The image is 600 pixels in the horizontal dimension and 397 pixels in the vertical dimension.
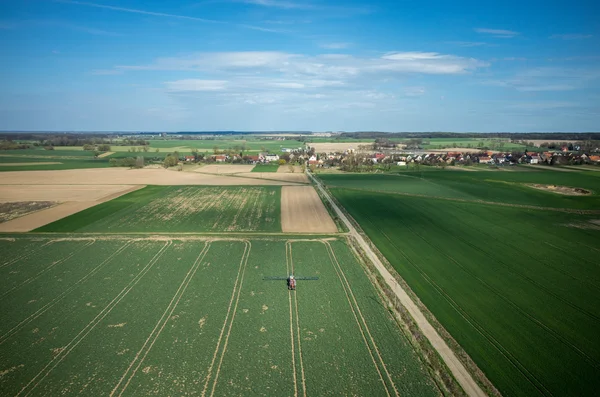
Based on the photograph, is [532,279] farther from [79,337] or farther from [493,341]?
[79,337]

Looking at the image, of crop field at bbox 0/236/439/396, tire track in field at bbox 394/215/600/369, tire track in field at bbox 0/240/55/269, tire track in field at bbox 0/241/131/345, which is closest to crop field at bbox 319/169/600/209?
tire track in field at bbox 394/215/600/369

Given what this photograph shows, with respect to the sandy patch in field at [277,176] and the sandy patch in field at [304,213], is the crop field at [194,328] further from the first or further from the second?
the sandy patch in field at [277,176]

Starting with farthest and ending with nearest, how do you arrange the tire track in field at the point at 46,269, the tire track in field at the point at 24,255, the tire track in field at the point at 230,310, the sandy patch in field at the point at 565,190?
the sandy patch in field at the point at 565,190, the tire track in field at the point at 24,255, the tire track in field at the point at 46,269, the tire track in field at the point at 230,310

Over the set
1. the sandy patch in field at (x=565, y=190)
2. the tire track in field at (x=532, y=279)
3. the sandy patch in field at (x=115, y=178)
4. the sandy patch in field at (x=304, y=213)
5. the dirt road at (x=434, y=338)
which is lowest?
the dirt road at (x=434, y=338)

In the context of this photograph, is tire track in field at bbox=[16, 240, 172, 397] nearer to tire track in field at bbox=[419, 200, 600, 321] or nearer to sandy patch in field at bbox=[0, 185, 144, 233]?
sandy patch in field at bbox=[0, 185, 144, 233]

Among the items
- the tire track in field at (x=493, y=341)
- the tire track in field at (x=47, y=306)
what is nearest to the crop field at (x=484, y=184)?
the tire track in field at (x=493, y=341)

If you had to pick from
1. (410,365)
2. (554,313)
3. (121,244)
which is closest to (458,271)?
(554,313)

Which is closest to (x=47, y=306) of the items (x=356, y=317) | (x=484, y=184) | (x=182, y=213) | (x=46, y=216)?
(x=356, y=317)
